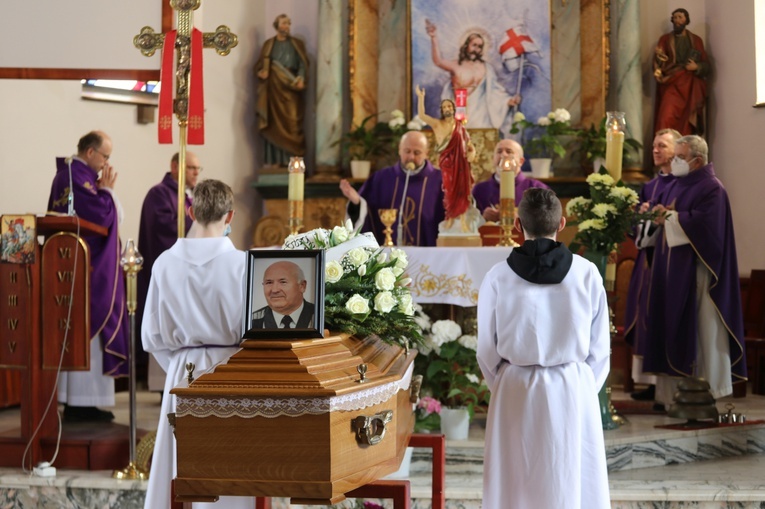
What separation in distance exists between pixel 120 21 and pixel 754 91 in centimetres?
577

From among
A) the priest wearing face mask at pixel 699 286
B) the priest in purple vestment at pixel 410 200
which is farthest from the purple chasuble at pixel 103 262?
the priest wearing face mask at pixel 699 286

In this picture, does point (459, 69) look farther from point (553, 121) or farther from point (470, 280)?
point (470, 280)

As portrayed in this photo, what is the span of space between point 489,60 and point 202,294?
7345mm

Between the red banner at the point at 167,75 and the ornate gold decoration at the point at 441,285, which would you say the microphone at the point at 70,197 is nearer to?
the red banner at the point at 167,75

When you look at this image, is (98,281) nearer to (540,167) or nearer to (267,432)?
(267,432)

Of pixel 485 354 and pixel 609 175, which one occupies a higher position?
pixel 609 175

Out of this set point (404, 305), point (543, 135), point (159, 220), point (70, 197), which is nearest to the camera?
point (404, 305)

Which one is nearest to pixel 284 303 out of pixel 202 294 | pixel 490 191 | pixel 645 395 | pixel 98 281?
pixel 202 294

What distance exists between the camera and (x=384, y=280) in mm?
3010

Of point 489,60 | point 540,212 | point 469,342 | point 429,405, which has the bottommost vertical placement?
point 429,405

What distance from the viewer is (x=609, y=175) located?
6051mm

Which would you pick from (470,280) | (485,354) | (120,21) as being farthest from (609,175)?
(120,21)

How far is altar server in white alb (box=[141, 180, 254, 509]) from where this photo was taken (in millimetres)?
3787

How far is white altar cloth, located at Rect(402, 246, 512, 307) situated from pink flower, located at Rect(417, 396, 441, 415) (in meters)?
0.71
